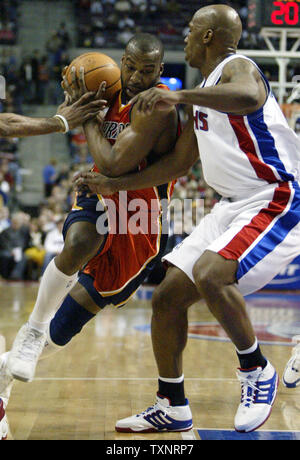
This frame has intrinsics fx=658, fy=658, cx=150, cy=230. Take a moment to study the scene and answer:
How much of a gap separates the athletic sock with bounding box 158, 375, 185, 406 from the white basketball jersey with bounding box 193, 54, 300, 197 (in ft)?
3.19

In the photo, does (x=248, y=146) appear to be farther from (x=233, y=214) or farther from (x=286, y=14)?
(x=286, y=14)

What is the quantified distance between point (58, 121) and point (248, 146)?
1.02 meters

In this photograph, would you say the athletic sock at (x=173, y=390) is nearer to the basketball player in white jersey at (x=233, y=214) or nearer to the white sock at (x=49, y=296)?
the basketball player in white jersey at (x=233, y=214)

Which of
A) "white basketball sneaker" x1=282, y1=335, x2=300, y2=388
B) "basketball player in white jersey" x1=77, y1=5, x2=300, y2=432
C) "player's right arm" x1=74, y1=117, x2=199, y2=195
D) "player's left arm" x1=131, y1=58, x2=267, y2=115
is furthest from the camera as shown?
"white basketball sneaker" x1=282, y1=335, x2=300, y2=388

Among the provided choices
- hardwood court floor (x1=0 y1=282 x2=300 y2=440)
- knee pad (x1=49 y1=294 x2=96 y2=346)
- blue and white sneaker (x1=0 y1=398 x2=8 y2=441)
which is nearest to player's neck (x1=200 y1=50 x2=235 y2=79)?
knee pad (x1=49 y1=294 x2=96 y2=346)

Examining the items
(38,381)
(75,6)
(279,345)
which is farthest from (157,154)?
(75,6)

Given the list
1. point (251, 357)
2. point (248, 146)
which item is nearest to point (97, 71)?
point (248, 146)

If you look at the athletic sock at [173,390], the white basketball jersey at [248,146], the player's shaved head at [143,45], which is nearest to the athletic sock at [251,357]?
the athletic sock at [173,390]

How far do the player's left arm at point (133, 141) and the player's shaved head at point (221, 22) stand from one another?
0.42 meters

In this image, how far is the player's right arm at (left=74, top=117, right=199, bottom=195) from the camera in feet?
10.9

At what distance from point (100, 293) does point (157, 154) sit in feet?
2.69

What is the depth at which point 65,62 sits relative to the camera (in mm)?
16547

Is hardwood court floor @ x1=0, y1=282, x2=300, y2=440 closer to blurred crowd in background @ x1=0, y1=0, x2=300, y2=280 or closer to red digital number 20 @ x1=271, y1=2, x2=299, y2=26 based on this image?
red digital number 20 @ x1=271, y1=2, x2=299, y2=26
